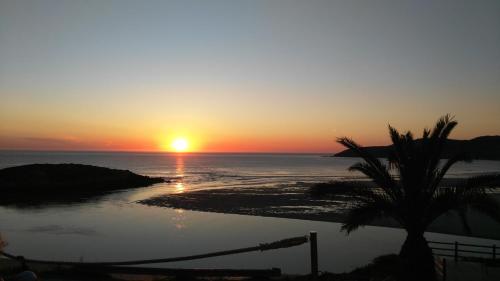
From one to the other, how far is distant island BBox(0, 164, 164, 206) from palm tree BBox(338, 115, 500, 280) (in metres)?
38.7

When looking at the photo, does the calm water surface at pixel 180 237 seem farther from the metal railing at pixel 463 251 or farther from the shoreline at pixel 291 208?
the metal railing at pixel 463 251

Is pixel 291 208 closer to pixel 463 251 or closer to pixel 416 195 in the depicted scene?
pixel 463 251

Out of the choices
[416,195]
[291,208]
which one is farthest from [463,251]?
[291,208]

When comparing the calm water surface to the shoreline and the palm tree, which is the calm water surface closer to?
the shoreline

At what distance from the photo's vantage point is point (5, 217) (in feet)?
107

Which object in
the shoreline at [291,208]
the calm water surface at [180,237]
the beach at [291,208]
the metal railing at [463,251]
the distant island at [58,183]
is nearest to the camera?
the metal railing at [463,251]

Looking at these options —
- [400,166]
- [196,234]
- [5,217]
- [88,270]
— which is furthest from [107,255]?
[5,217]

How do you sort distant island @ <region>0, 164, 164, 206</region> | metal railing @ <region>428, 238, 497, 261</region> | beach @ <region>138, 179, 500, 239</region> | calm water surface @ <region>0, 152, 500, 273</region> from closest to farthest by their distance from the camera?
metal railing @ <region>428, 238, 497, 261</region>, calm water surface @ <region>0, 152, 500, 273</region>, beach @ <region>138, 179, 500, 239</region>, distant island @ <region>0, 164, 164, 206</region>

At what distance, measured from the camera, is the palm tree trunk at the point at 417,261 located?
11.3m


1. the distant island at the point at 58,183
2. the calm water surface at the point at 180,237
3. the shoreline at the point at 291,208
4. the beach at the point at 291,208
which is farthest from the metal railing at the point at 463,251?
the distant island at the point at 58,183

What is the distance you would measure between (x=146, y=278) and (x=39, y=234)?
14615 mm

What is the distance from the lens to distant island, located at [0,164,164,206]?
156ft

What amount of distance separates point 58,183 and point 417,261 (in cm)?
5816

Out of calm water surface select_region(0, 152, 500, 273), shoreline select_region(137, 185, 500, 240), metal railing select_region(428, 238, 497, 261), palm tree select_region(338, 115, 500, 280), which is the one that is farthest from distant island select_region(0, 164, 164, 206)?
palm tree select_region(338, 115, 500, 280)
